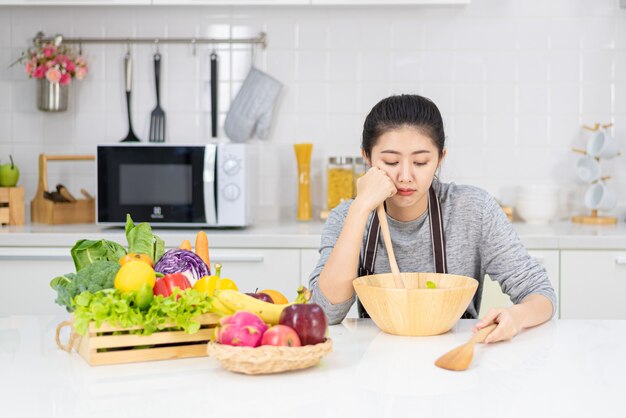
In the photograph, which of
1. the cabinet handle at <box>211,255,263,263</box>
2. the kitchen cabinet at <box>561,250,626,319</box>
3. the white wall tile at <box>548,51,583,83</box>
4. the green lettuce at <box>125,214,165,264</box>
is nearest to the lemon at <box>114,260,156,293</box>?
the green lettuce at <box>125,214,165,264</box>

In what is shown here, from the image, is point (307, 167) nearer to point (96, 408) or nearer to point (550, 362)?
point (550, 362)

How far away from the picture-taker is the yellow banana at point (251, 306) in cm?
148

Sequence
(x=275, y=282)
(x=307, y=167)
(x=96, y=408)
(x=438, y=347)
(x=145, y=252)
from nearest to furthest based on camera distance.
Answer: (x=96, y=408) → (x=438, y=347) → (x=145, y=252) → (x=275, y=282) → (x=307, y=167)

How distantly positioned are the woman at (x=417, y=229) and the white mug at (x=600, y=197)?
1483 mm

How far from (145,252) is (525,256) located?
3.12 feet

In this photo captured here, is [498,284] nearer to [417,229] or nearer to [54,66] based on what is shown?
[417,229]

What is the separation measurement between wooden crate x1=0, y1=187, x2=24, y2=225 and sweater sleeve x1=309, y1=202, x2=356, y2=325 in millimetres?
1784

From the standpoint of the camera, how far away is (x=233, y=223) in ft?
10.7

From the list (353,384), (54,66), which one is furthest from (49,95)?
(353,384)

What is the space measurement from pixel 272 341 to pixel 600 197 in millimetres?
2546

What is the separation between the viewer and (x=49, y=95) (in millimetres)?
3703

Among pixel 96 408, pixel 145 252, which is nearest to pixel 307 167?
pixel 145 252

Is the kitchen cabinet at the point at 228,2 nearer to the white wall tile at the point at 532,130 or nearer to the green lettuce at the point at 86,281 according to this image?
the white wall tile at the point at 532,130

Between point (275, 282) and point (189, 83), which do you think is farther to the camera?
point (189, 83)
